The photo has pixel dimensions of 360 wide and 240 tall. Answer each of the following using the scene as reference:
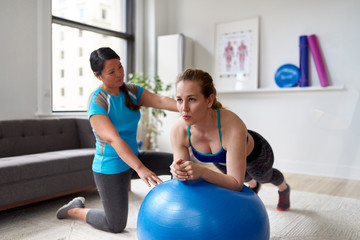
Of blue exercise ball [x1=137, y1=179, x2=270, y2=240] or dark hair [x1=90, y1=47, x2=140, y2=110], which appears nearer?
blue exercise ball [x1=137, y1=179, x2=270, y2=240]

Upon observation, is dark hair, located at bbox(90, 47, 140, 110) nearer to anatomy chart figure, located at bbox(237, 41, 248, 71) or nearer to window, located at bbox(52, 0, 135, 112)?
window, located at bbox(52, 0, 135, 112)

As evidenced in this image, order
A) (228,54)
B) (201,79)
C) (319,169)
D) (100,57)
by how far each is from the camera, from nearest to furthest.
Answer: (201,79) < (100,57) < (319,169) < (228,54)

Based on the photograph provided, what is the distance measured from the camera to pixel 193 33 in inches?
191

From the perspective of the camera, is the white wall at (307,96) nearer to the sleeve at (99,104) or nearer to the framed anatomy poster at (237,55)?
the framed anatomy poster at (237,55)

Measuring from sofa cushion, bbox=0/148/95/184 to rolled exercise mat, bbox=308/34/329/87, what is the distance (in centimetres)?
268

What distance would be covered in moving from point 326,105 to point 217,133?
2.72m

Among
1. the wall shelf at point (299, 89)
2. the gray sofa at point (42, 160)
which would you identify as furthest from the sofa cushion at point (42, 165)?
the wall shelf at point (299, 89)

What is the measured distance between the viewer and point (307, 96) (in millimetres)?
3891

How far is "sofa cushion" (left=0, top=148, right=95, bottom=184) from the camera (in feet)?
7.21

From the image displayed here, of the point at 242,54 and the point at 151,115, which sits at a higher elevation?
the point at 242,54

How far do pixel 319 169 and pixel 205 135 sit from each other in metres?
2.78

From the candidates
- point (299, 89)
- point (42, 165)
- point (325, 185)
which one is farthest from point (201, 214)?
point (299, 89)

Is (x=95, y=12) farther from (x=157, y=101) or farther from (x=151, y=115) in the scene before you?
(x=157, y=101)

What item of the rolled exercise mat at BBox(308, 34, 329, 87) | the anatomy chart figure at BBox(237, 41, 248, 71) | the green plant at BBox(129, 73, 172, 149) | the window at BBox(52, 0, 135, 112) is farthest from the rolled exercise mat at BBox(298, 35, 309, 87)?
the window at BBox(52, 0, 135, 112)
